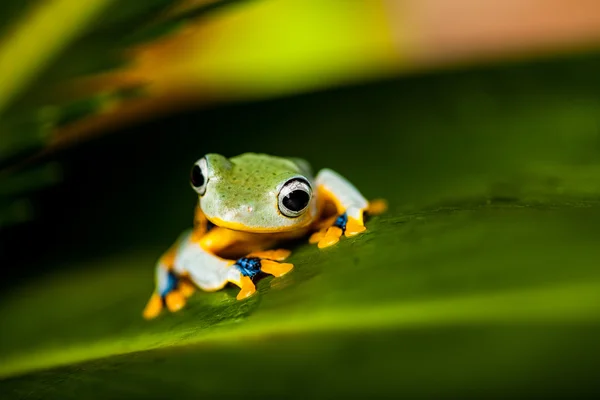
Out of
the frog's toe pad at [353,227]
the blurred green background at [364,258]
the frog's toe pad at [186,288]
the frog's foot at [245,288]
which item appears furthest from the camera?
the frog's toe pad at [186,288]

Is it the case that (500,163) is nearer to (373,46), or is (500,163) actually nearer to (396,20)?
(373,46)

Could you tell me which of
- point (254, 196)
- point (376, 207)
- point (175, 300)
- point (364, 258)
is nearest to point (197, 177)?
point (254, 196)

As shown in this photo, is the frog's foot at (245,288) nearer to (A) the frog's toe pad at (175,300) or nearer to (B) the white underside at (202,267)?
(B) the white underside at (202,267)

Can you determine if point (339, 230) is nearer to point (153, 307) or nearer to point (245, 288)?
point (245, 288)

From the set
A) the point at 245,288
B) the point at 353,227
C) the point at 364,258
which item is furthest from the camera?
the point at 353,227

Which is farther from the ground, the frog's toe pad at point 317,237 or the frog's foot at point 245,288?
the frog's toe pad at point 317,237

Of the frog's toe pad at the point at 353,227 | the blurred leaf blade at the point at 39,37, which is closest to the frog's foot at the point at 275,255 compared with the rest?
the frog's toe pad at the point at 353,227

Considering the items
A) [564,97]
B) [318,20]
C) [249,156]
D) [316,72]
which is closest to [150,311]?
[249,156]

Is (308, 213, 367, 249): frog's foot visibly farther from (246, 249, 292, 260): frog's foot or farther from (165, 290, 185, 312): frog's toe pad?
(165, 290, 185, 312): frog's toe pad

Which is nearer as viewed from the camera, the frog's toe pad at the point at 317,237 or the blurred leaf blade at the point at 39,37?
the frog's toe pad at the point at 317,237
